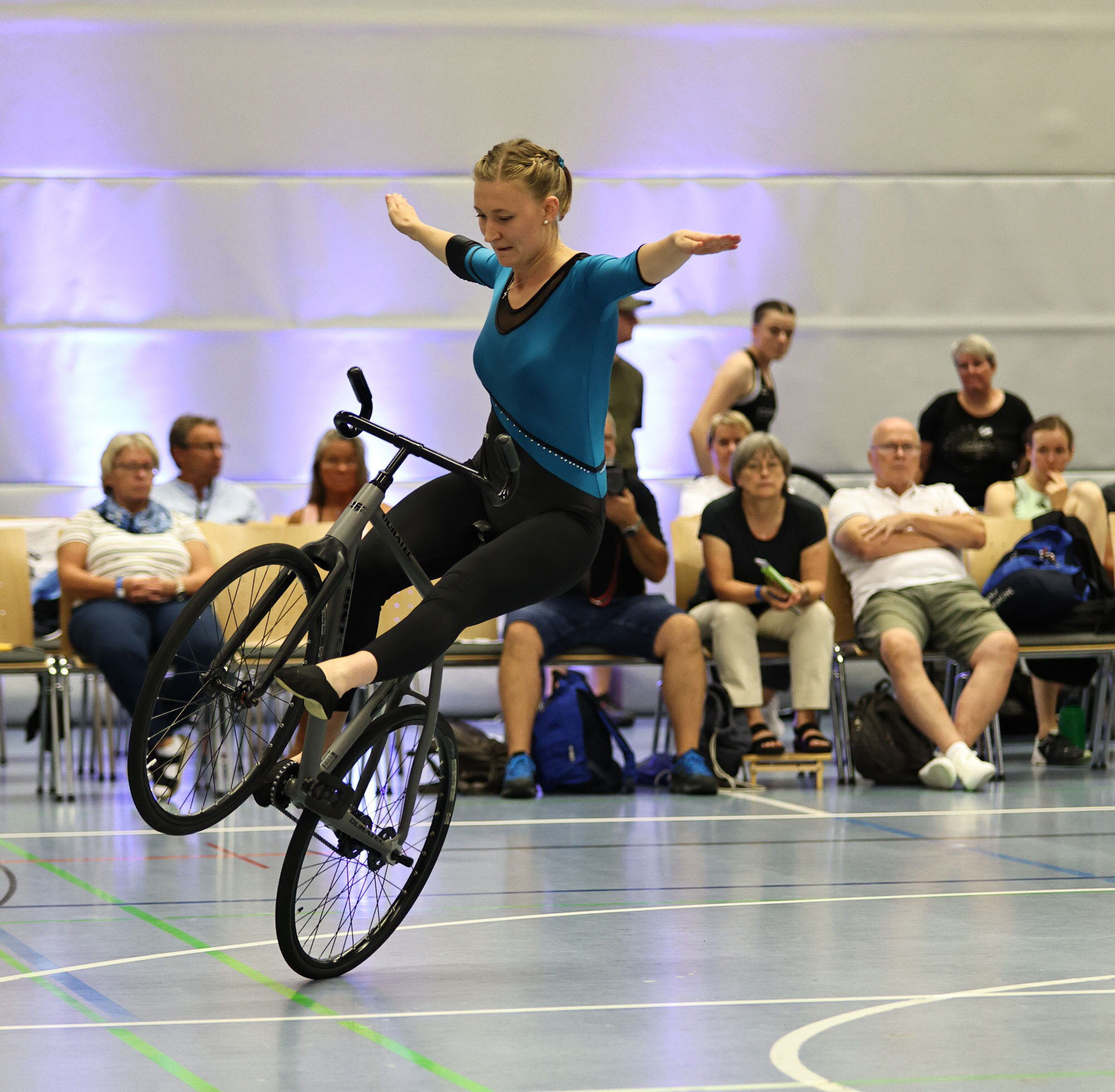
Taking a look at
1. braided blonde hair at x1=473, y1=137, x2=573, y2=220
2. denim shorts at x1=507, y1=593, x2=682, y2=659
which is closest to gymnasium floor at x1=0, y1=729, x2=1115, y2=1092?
denim shorts at x1=507, y1=593, x2=682, y2=659

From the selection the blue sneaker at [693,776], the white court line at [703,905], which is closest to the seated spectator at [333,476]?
the blue sneaker at [693,776]

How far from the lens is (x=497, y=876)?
409cm

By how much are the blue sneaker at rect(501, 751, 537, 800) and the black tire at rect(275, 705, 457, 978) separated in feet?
6.15

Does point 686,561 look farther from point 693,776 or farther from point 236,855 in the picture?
point 236,855

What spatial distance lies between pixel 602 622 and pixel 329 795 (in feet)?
9.95

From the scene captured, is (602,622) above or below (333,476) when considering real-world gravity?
below

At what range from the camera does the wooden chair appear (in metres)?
5.62

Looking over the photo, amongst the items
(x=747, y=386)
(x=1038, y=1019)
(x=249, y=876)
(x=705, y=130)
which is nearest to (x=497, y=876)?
(x=249, y=876)

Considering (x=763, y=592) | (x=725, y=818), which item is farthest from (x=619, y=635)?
(x=725, y=818)

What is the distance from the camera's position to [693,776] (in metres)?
5.66

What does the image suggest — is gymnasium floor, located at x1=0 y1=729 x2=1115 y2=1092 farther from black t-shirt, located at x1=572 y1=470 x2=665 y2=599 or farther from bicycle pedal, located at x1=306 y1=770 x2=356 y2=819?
black t-shirt, located at x1=572 y1=470 x2=665 y2=599

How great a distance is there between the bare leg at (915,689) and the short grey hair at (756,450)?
0.75 metres

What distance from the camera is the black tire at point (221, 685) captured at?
264 centimetres

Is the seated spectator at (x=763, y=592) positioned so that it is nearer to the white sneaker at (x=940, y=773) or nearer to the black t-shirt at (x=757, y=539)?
the black t-shirt at (x=757, y=539)
